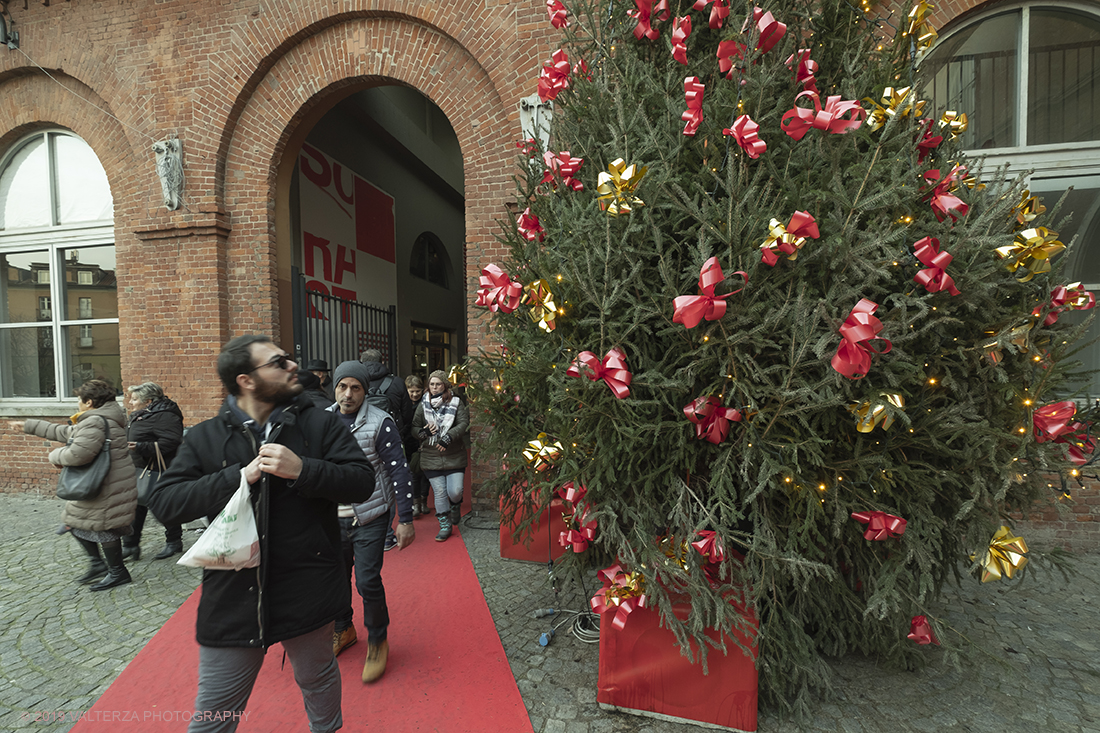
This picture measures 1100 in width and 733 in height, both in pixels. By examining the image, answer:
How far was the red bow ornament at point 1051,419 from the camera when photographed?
2.14 metres

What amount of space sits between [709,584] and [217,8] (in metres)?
8.78

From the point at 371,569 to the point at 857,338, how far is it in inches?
113

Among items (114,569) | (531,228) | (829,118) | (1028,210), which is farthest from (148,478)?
(1028,210)

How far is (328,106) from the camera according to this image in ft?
22.2

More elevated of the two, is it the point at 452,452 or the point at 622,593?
the point at 452,452

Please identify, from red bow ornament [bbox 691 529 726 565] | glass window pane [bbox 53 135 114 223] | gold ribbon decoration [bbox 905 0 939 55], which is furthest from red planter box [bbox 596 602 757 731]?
glass window pane [bbox 53 135 114 223]

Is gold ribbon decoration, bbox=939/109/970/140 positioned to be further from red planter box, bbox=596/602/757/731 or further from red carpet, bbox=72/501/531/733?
red carpet, bbox=72/501/531/733

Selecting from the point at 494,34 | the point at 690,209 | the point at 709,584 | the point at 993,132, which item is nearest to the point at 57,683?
the point at 709,584

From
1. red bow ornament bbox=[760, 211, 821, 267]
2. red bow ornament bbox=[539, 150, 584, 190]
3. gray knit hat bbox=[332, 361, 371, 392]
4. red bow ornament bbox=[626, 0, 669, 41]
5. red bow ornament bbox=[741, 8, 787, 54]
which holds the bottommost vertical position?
gray knit hat bbox=[332, 361, 371, 392]

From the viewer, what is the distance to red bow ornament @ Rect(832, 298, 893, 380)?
1735mm

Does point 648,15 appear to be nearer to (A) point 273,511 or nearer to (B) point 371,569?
(A) point 273,511

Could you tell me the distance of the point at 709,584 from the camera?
2.41m

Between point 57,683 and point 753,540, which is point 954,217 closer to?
point 753,540

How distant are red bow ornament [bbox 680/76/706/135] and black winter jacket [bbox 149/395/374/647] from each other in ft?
6.90
